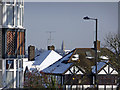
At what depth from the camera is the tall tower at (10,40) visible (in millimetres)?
14609

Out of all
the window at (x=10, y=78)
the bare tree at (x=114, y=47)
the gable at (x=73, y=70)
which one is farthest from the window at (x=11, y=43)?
the gable at (x=73, y=70)

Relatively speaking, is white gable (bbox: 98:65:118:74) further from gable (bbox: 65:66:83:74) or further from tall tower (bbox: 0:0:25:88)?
tall tower (bbox: 0:0:25:88)

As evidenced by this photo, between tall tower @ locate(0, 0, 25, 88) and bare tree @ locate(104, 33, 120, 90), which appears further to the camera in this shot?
bare tree @ locate(104, 33, 120, 90)

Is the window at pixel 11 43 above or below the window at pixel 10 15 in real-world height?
below

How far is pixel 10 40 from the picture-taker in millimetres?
14852

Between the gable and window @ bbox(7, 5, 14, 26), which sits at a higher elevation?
window @ bbox(7, 5, 14, 26)

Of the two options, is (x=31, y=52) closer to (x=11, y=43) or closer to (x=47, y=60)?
(x=47, y=60)

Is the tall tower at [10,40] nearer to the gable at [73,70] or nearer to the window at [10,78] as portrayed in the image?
the window at [10,78]

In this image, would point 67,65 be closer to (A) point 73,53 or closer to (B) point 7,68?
(A) point 73,53

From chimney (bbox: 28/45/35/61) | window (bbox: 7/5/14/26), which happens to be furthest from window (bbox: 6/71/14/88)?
chimney (bbox: 28/45/35/61)

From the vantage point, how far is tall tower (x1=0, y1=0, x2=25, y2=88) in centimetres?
1461

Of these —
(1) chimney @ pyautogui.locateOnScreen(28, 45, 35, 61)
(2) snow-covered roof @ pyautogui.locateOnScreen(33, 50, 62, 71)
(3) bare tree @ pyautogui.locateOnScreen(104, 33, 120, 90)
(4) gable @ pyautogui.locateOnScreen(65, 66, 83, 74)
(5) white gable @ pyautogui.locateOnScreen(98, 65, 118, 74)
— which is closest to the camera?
(3) bare tree @ pyautogui.locateOnScreen(104, 33, 120, 90)

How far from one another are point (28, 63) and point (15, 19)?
24.4 metres

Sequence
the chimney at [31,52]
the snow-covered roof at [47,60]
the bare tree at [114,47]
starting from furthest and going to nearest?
the snow-covered roof at [47,60] → the chimney at [31,52] → the bare tree at [114,47]
